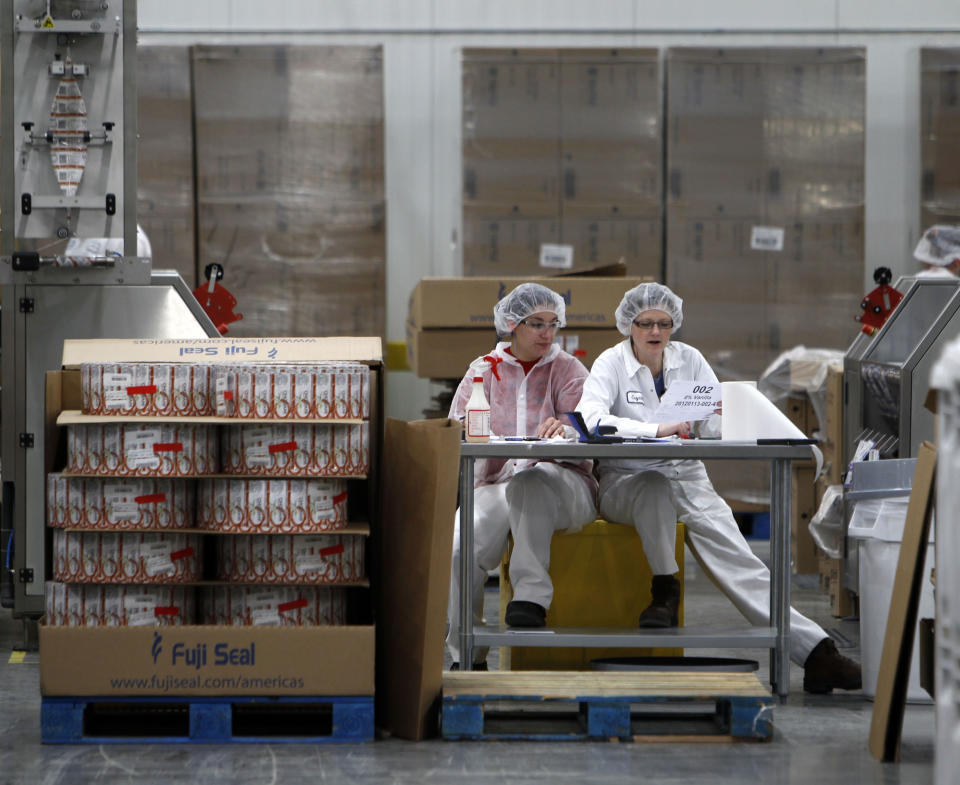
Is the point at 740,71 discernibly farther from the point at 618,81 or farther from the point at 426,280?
the point at 426,280

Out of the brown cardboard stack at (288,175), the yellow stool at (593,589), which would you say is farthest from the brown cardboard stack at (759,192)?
the yellow stool at (593,589)

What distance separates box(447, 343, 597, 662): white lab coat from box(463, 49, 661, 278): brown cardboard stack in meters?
3.03

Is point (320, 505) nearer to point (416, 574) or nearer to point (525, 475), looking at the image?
point (416, 574)

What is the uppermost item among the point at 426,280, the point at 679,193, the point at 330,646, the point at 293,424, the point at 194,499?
the point at 679,193

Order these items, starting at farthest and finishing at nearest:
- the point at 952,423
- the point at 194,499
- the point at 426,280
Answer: the point at 426,280, the point at 194,499, the point at 952,423

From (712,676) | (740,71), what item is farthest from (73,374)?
(740,71)

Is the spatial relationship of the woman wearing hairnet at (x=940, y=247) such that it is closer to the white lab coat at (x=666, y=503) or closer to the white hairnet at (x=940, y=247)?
the white hairnet at (x=940, y=247)

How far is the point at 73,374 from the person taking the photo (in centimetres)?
381

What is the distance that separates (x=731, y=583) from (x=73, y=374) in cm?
227

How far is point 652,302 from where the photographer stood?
15.0ft

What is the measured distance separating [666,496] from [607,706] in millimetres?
869

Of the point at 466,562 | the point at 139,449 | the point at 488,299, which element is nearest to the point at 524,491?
the point at 466,562

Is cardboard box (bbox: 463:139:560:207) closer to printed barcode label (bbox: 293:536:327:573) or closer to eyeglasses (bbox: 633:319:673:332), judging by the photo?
eyeglasses (bbox: 633:319:673:332)

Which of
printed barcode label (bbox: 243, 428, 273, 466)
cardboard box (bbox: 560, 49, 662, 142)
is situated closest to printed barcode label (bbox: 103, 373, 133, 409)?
printed barcode label (bbox: 243, 428, 273, 466)
